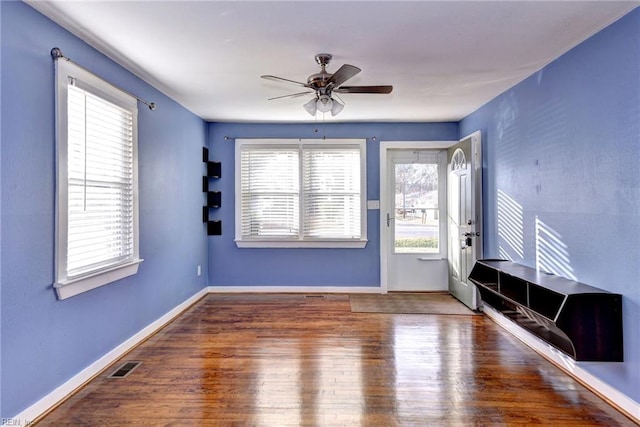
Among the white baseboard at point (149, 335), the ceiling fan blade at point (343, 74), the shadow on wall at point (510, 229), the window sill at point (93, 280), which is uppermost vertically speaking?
the ceiling fan blade at point (343, 74)

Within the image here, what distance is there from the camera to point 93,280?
2.54 meters

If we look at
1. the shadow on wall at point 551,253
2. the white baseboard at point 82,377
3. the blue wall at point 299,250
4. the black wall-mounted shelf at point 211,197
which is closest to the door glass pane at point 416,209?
the blue wall at point 299,250

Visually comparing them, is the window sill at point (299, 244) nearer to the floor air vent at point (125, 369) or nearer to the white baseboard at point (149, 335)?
the white baseboard at point (149, 335)

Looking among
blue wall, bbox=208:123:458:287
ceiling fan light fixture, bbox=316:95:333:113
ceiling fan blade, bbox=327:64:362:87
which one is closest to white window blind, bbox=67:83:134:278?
ceiling fan light fixture, bbox=316:95:333:113

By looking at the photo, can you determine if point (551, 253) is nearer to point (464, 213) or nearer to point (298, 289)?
point (464, 213)

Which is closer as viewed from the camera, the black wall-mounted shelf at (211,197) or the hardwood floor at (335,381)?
the hardwood floor at (335,381)

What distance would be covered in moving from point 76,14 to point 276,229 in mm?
3346

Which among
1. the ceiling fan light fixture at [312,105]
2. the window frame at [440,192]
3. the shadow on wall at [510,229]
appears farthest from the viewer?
the window frame at [440,192]

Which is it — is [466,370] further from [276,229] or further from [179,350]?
[276,229]

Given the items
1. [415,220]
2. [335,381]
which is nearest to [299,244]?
[415,220]

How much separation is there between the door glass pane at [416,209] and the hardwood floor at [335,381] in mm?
1507

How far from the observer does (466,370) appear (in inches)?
107

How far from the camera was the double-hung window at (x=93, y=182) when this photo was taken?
2248 mm

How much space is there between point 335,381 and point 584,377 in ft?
5.90
